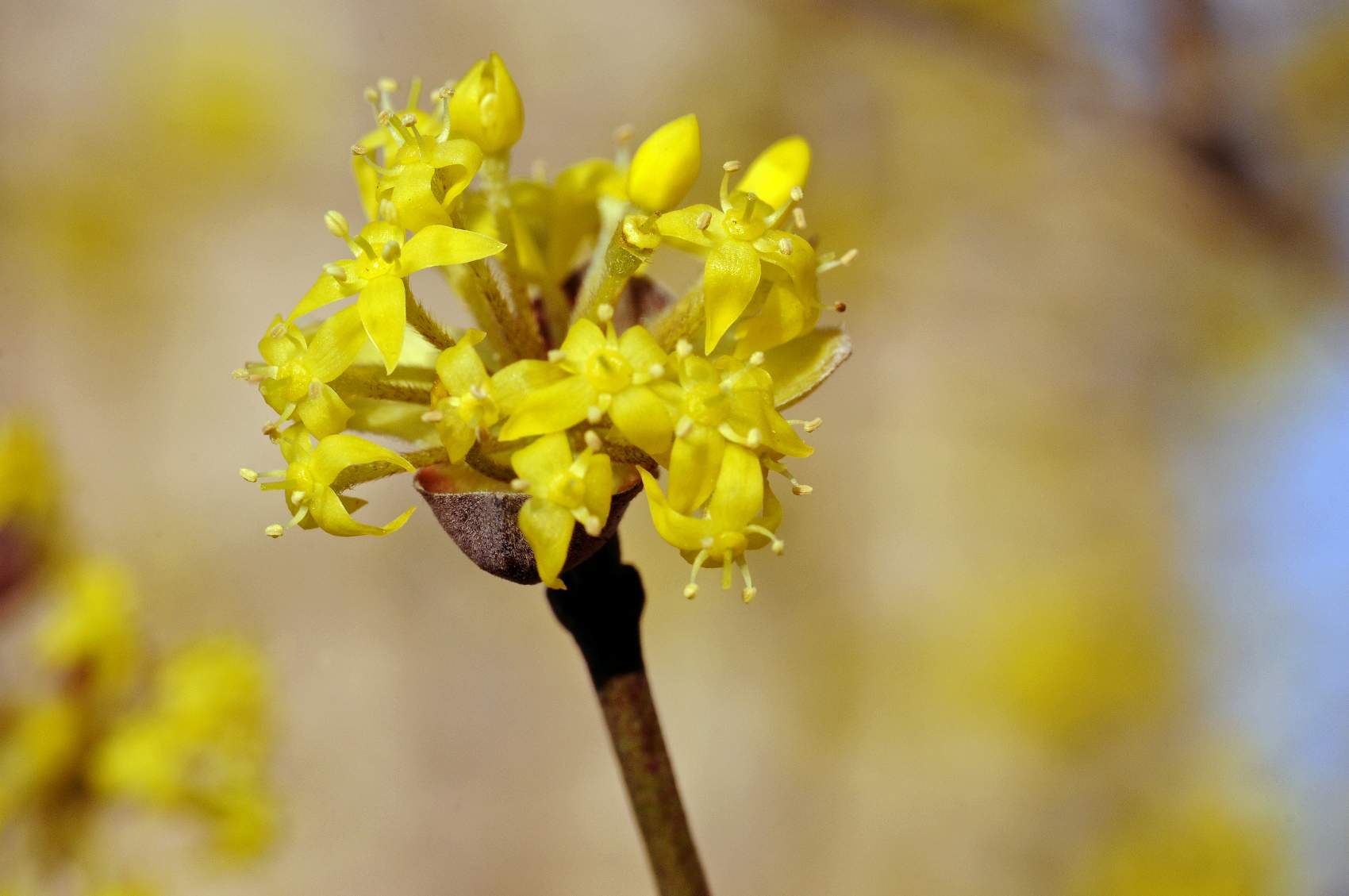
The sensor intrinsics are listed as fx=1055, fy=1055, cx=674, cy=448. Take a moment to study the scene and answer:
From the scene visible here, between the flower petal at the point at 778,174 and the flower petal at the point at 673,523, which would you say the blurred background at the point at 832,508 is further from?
the flower petal at the point at 673,523

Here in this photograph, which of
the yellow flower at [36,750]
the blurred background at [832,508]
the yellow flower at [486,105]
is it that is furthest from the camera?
the blurred background at [832,508]

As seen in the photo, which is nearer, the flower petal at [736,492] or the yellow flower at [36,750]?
the flower petal at [736,492]

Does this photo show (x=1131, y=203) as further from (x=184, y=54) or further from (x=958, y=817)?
(x=184, y=54)

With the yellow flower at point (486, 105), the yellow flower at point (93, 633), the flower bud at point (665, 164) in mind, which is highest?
the yellow flower at point (93, 633)

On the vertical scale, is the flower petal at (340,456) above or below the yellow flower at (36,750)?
below

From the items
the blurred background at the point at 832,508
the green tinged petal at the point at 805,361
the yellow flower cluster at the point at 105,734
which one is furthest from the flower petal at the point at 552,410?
the blurred background at the point at 832,508

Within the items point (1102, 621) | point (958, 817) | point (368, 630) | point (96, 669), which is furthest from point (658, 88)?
point (96, 669)

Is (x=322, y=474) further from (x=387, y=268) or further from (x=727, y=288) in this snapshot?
(x=727, y=288)

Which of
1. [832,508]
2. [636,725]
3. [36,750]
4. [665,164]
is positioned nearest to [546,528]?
[636,725]
